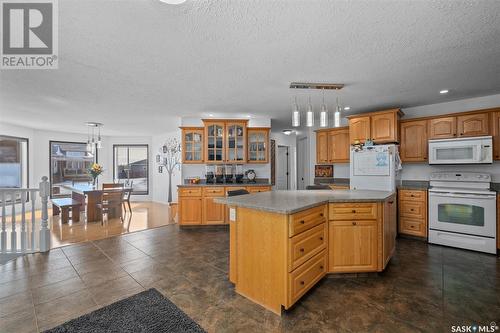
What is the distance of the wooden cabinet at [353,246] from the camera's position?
244cm

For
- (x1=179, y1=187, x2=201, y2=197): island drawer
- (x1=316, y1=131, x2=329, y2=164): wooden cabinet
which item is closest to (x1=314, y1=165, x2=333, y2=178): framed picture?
(x1=316, y1=131, x2=329, y2=164): wooden cabinet

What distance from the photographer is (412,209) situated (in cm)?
384

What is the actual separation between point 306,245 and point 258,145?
10.6 feet

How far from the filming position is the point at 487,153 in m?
3.27

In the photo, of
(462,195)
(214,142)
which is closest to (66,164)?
(214,142)

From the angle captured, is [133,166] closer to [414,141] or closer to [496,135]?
[414,141]

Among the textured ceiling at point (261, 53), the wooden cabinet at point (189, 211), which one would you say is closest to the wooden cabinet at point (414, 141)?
the textured ceiling at point (261, 53)

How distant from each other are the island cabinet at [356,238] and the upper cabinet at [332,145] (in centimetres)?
248

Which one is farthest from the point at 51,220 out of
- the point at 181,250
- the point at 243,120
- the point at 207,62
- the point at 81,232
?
the point at 207,62

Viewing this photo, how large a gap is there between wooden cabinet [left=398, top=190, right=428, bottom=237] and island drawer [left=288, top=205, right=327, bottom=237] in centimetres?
243

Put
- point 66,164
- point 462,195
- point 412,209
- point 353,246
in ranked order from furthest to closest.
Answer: point 66,164 < point 412,209 < point 462,195 < point 353,246

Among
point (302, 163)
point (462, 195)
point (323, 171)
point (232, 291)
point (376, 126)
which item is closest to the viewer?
point (232, 291)

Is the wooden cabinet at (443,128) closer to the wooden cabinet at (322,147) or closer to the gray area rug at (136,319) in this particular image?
the wooden cabinet at (322,147)

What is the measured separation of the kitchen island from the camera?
6.20 feet
